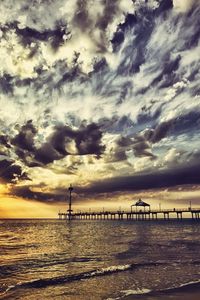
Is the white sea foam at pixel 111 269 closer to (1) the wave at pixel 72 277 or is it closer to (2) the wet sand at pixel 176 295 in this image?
(1) the wave at pixel 72 277

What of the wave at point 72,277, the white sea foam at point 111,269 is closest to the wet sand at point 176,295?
the wave at point 72,277

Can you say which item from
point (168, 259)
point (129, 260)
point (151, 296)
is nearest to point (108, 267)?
point (129, 260)

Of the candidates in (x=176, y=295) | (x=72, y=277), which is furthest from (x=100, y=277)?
(x=176, y=295)

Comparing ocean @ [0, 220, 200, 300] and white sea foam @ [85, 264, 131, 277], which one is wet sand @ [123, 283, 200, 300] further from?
white sea foam @ [85, 264, 131, 277]

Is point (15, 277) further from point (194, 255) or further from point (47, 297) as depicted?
point (194, 255)

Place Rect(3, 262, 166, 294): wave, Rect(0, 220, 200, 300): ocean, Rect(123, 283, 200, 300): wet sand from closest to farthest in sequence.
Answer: Rect(123, 283, 200, 300): wet sand
Rect(0, 220, 200, 300): ocean
Rect(3, 262, 166, 294): wave

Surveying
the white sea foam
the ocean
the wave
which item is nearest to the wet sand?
the ocean

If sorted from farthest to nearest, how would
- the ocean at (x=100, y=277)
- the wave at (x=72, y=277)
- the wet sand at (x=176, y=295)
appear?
1. the wave at (x=72, y=277)
2. the ocean at (x=100, y=277)
3. the wet sand at (x=176, y=295)

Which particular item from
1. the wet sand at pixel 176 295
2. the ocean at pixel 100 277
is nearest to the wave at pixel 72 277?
the ocean at pixel 100 277

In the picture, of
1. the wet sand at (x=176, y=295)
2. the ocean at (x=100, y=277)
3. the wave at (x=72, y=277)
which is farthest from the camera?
the wave at (x=72, y=277)

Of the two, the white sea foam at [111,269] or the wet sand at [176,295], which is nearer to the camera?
the wet sand at [176,295]

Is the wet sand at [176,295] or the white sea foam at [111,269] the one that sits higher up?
the white sea foam at [111,269]

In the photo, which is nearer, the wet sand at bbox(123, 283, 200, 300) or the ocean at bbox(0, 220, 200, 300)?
the wet sand at bbox(123, 283, 200, 300)

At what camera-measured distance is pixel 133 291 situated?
611 inches
